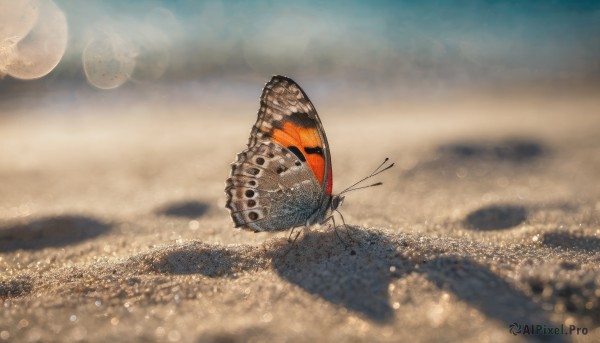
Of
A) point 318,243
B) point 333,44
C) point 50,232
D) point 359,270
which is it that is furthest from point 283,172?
point 333,44

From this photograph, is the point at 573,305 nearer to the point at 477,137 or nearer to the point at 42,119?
the point at 477,137

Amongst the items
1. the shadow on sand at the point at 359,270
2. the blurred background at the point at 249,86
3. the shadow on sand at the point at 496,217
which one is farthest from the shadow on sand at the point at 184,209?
the shadow on sand at the point at 496,217

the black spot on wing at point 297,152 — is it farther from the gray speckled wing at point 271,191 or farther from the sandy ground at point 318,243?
the sandy ground at point 318,243

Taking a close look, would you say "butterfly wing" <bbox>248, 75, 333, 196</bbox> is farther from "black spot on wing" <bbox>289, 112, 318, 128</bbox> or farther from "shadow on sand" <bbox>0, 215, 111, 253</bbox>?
"shadow on sand" <bbox>0, 215, 111, 253</bbox>

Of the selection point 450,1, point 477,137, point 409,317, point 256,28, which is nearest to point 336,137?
point 477,137

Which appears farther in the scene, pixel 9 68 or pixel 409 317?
pixel 9 68

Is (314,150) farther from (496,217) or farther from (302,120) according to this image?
(496,217)
